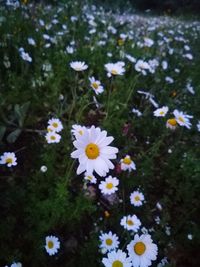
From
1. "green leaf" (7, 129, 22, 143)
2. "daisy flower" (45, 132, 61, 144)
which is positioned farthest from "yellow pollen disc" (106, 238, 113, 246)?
"green leaf" (7, 129, 22, 143)

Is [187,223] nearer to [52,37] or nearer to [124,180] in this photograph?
[124,180]

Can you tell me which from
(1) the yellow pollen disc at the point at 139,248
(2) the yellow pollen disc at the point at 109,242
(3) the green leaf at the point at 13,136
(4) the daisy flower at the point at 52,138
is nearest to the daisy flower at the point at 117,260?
(1) the yellow pollen disc at the point at 139,248

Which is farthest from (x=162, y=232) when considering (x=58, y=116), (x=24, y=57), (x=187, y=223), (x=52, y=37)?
(x=52, y=37)

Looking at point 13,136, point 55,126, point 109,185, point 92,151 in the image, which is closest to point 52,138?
point 55,126

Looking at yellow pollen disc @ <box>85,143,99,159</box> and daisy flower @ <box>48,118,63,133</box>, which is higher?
yellow pollen disc @ <box>85,143,99,159</box>

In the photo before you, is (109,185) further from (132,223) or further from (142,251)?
(142,251)

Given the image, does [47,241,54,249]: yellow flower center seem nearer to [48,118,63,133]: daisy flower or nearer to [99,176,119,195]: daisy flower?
[99,176,119,195]: daisy flower
